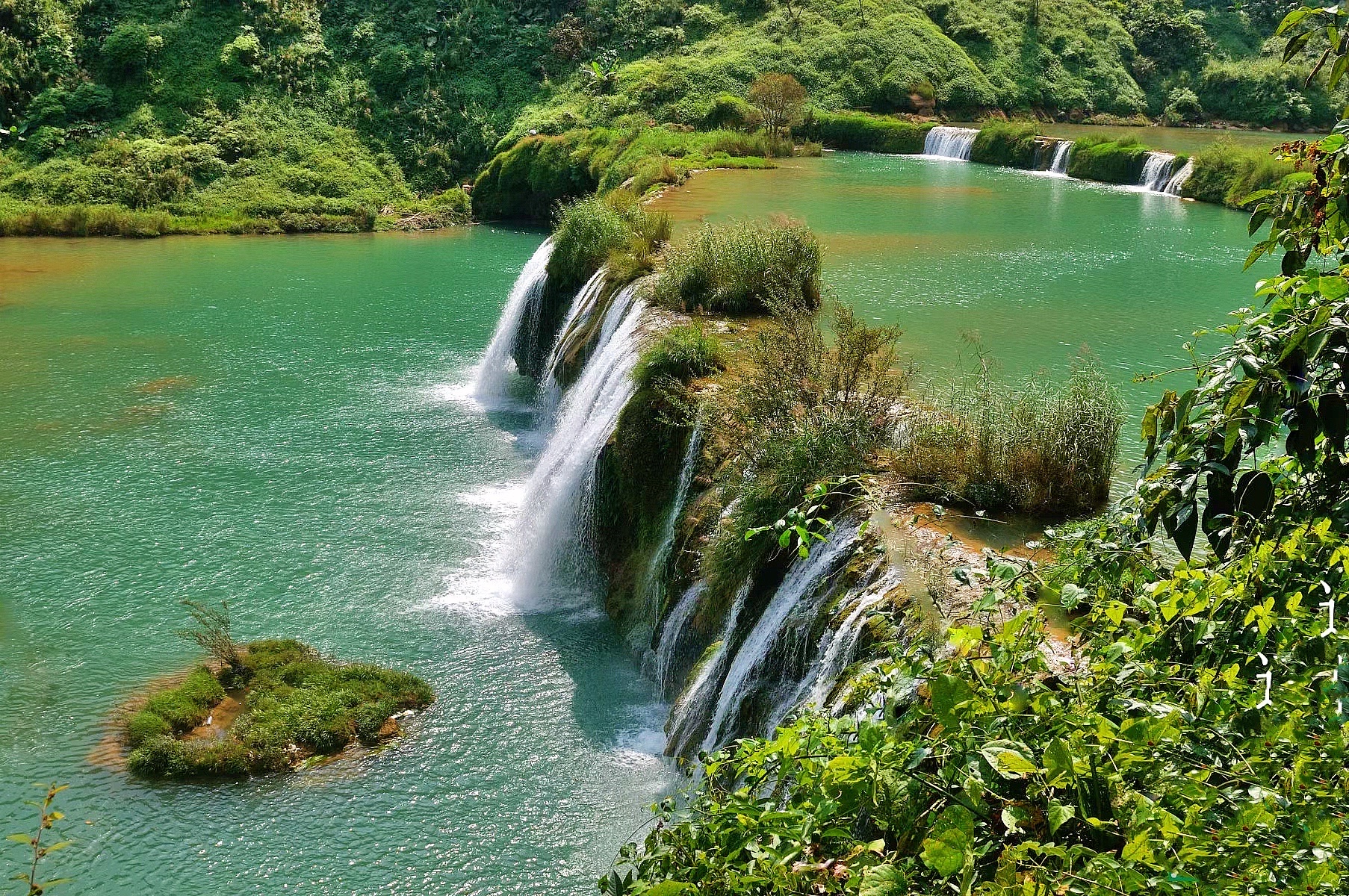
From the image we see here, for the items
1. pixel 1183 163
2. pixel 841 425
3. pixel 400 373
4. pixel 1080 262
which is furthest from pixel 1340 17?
pixel 1183 163

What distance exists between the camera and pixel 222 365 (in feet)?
66.2

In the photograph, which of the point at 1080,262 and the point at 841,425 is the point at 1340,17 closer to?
the point at 841,425

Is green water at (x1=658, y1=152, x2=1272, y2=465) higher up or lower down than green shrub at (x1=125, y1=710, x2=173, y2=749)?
higher up

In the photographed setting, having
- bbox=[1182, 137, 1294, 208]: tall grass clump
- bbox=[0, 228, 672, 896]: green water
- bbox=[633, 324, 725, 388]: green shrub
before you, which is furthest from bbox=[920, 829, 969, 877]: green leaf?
bbox=[1182, 137, 1294, 208]: tall grass clump

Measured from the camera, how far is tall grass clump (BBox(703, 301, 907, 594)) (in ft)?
26.7

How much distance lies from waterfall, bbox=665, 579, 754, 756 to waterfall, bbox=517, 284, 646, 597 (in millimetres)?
3388

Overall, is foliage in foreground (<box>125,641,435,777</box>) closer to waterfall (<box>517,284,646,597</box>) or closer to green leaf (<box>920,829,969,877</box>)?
waterfall (<box>517,284,646,597</box>)

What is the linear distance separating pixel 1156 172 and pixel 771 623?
84.8 feet

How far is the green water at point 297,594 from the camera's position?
8000 mm

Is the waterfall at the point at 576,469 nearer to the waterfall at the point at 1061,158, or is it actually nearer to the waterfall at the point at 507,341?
the waterfall at the point at 507,341

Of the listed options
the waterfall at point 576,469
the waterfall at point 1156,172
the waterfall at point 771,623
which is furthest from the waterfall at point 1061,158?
the waterfall at point 771,623

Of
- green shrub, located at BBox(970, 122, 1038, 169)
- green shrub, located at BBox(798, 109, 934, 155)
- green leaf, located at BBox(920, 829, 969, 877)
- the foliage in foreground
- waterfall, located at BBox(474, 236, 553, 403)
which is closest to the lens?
green leaf, located at BBox(920, 829, 969, 877)

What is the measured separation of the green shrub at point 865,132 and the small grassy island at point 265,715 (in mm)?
31089

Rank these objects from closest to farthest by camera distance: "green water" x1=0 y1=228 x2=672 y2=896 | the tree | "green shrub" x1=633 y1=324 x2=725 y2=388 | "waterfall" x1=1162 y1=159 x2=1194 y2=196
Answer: "green water" x1=0 y1=228 x2=672 y2=896, "green shrub" x1=633 y1=324 x2=725 y2=388, "waterfall" x1=1162 y1=159 x2=1194 y2=196, the tree
